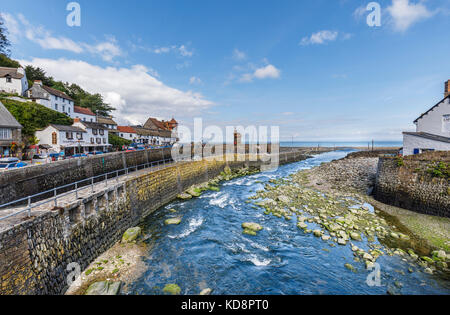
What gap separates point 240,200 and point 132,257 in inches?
536

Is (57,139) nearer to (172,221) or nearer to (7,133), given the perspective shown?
(7,133)

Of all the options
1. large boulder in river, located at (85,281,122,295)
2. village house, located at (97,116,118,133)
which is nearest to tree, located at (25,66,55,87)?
village house, located at (97,116,118,133)

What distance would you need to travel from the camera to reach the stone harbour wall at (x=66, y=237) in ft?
22.0

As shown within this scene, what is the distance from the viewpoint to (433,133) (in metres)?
24.6

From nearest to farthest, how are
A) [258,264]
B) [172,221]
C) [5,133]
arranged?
[258,264] < [172,221] < [5,133]

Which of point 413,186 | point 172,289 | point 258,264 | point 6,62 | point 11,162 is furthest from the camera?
point 6,62

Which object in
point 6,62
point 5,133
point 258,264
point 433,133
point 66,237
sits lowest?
point 258,264

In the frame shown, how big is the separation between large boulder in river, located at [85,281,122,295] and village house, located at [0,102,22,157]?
3052 cm

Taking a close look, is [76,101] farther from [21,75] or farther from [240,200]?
[240,200]

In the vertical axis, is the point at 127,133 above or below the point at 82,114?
below

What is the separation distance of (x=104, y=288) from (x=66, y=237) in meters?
3.42

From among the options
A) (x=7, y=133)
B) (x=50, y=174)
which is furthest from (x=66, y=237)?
(x=7, y=133)
